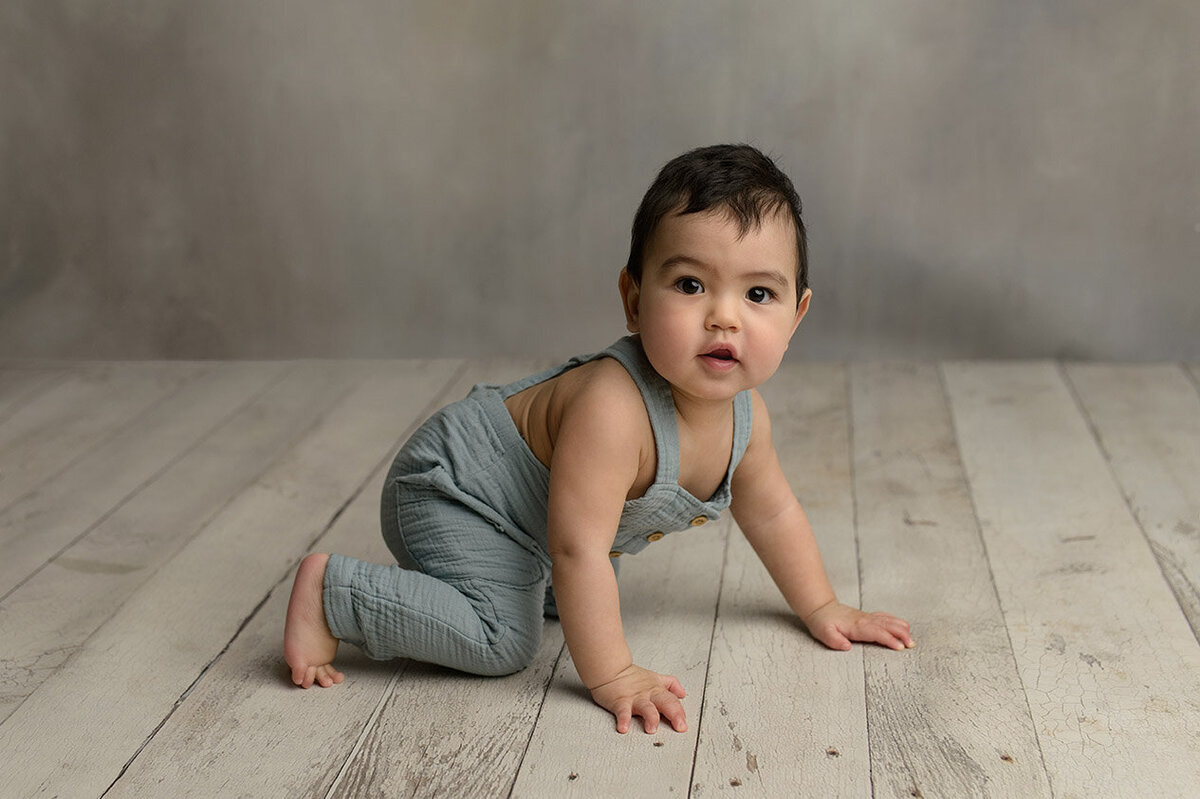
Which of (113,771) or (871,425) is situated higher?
(113,771)

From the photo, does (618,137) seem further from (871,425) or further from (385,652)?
(385,652)

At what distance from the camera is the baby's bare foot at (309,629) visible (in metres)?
1.24

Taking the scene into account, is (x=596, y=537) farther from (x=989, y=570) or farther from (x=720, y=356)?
(x=989, y=570)

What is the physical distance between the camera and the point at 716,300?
3.82 ft

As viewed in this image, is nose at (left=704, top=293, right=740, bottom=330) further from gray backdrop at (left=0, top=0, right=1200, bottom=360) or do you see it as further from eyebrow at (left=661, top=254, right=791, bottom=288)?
gray backdrop at (left=0, top=0, right=1200, bottom=360)

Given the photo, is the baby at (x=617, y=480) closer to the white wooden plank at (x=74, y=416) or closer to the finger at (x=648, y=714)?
the finger at (x=648, y=714)

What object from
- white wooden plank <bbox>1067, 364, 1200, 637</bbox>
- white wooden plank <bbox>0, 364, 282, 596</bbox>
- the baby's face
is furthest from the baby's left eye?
white wooden plank <bbox>0, 364, 282, 596</bbox>

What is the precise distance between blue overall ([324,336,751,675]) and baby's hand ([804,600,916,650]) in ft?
0.54

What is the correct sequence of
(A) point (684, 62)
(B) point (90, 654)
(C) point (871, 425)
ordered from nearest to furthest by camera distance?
(B) point (90, 654) < (C) point (871, 425) < (A) point (684, 62)

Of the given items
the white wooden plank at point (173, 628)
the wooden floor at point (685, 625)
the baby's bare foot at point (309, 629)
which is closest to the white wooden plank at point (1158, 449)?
the wooden floor at point (685, 625)

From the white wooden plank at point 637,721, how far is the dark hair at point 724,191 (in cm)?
41

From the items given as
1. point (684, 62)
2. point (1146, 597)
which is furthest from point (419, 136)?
point (1146, 597)

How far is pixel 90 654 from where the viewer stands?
1335 millimetres

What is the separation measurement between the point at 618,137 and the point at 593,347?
446mm
